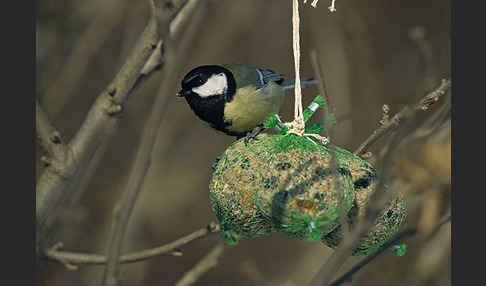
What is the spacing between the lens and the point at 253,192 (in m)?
1.99

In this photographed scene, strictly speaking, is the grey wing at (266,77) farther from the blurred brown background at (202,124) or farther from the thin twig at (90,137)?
the blurred brown background at (202,124)

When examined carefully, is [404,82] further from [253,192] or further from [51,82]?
[253,192]

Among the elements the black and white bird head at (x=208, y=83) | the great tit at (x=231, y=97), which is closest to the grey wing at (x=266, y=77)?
the great tit at (x=231, y=97)

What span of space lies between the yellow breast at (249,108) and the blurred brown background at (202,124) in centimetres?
129

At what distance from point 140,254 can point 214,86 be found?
0.86 meters

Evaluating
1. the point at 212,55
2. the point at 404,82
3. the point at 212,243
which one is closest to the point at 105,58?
the point at 212,55

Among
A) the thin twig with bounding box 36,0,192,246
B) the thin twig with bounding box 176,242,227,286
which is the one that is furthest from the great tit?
the thin twig with bounding box 176,242,227,286

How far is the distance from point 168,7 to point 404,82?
10.8 feet

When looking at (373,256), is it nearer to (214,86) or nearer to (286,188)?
(286,188)

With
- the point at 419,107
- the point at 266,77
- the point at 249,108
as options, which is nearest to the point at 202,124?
the point at 266,77

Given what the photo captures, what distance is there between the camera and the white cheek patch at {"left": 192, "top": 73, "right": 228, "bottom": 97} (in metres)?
2.53

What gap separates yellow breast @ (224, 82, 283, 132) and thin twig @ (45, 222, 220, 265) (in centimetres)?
61

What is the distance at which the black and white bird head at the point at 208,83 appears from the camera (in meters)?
2.44

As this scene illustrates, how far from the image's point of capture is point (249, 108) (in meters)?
2.71
